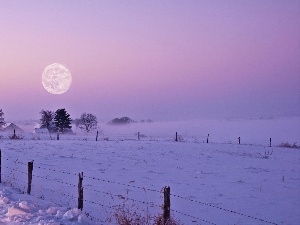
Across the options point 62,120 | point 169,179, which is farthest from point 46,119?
point 169,179

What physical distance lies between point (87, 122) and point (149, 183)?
105 metres

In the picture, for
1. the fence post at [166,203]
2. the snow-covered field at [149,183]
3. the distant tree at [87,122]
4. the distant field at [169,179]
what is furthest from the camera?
the distant tree at [87,122]

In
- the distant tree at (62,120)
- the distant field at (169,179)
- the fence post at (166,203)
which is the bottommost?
the distant field at (169,179)

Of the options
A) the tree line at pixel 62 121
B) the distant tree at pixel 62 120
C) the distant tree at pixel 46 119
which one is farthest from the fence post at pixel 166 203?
the distant tree at pixel 46 119

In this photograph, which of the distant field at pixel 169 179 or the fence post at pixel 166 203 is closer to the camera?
the fence post at pixel 166 203

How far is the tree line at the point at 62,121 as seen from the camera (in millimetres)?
88000

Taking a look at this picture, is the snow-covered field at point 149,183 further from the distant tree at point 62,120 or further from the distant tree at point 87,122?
the distant tree at point 87,122

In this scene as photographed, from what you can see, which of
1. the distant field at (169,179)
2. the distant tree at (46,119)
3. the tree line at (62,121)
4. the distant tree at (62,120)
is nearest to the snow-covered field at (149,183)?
the distant field at (169,179)

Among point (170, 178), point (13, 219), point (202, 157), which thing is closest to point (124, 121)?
point (202, 157)

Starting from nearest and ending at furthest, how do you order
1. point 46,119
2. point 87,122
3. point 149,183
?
1. point 149,183
2. point 46,119
3. point 87,122

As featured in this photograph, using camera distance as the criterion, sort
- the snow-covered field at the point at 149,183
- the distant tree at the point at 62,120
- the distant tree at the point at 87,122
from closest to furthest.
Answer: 1. the snow-covered field at the point at 149,183
2. the distant tree at the point at 62,120
3. the distant tree at the point at 87,122

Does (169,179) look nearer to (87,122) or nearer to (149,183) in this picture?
(149,183)

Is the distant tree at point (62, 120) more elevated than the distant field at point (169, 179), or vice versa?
the distant tree at point (62, 120)

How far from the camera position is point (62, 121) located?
87.9 meters
